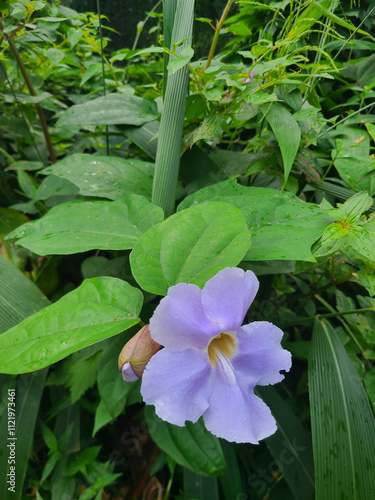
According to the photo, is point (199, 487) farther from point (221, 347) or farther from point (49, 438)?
point (221, 347)

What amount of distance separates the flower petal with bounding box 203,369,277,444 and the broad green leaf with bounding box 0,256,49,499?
0.41 metres

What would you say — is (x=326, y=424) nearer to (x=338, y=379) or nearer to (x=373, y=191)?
(x=338, y=379)

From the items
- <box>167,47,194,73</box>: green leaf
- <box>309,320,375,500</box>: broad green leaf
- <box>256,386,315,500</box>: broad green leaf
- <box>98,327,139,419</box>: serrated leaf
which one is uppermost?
<box>167,47,194,73</box>: green leaf

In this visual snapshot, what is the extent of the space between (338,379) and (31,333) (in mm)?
558

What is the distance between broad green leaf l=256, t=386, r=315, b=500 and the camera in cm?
68

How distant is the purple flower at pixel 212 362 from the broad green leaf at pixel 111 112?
2.04 feet

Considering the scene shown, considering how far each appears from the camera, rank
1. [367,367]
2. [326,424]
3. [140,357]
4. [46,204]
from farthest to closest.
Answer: [46,204] → [367,367] → [326,424] → [140,357]

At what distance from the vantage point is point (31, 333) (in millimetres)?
429

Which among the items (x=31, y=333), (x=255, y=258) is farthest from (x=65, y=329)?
(x=255, y=258)

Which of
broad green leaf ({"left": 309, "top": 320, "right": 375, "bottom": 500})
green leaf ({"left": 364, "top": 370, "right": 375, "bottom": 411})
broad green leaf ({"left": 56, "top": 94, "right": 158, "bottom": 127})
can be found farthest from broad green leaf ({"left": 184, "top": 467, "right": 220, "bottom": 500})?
broad green leaf ({"left": 56, "top": 94, "right": 158, "bottom": 127})

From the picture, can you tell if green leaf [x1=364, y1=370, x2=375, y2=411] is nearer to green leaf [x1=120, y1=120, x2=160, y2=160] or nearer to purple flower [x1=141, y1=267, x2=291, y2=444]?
purple flower [x1=141, y1=267, x2=291, y2=444]

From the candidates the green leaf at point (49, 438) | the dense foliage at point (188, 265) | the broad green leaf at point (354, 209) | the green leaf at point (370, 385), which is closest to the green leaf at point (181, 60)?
the dense foliage at point (188, 265)

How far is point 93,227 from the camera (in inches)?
23.1

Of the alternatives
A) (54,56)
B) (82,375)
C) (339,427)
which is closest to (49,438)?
(82,375)
